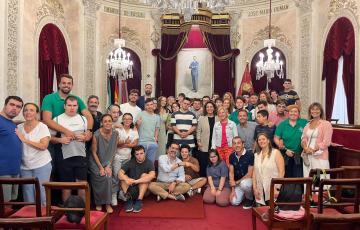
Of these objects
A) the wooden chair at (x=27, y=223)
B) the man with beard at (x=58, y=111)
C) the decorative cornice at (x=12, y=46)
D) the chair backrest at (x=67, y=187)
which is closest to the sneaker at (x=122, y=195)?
the man with beard at (x=58, y=111)

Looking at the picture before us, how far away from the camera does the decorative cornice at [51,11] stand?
7.51 m

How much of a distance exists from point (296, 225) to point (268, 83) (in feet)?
24.6

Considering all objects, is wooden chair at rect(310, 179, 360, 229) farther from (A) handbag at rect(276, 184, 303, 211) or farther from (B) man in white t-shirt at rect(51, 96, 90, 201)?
(B) man in white t-shirt at rect(51, 96, 90, 201)

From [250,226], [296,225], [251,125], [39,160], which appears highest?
[251,125]

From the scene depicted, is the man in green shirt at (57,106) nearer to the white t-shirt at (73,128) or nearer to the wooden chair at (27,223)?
the white t-shirt at (73,128)

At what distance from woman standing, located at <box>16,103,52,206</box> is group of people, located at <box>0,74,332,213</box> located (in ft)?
0.03

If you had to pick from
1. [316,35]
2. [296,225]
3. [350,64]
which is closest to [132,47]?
[316,35]

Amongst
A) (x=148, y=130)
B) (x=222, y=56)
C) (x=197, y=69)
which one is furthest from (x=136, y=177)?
(x=222, y=56)

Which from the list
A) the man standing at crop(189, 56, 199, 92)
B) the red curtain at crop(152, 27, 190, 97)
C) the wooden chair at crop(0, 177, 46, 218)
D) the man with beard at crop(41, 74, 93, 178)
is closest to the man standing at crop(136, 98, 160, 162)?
the man with beard at crop(41, 74, 93, 178)

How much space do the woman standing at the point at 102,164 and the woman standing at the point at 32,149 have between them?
2.74ft

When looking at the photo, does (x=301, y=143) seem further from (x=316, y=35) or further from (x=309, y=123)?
(x=316, y=35)

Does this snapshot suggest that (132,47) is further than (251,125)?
Yes

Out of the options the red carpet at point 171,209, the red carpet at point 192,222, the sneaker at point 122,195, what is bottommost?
the red carpet at point 192,222

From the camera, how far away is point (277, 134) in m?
5.08
